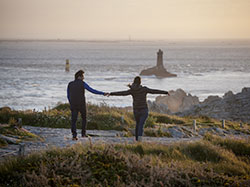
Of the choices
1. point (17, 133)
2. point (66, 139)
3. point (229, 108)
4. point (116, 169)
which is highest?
point (116, 169)

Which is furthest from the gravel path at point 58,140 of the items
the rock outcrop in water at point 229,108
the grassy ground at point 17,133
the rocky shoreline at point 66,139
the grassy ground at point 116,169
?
the rock outcrop in water at point 229,108

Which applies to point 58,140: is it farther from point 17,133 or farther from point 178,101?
point 178,101

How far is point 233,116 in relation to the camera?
2734 cm

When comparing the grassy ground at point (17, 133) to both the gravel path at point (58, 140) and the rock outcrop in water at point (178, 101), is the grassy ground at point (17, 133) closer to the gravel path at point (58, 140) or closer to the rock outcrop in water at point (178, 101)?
the gravel path at point (58, 140)

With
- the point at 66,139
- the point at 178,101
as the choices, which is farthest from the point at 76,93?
the point at 178,101

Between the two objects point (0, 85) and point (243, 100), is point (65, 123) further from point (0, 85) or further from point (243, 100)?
point (0, 85)

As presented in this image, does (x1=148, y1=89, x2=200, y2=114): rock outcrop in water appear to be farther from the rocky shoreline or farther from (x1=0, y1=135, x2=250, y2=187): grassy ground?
(x1=0, y1=135, x2=250, y2=187): grassy ground

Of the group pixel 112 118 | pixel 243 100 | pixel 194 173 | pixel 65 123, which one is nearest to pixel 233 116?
pixel 243 100

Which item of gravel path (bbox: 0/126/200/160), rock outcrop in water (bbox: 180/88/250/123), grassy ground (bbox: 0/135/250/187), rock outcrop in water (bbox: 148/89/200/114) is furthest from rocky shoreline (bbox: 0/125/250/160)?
rock outcrop in water (bbox: 148/89/200/114)

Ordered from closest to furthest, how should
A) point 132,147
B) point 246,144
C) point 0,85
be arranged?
point 132,147
point 246,144
point 0,85

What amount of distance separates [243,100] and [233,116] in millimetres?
1682

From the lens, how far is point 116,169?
23.4ft

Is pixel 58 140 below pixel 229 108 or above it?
above

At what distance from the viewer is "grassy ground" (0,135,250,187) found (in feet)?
21.2
